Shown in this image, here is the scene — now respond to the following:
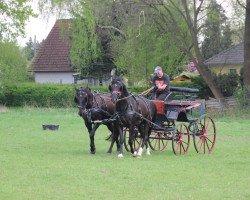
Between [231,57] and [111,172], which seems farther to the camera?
[231,57]

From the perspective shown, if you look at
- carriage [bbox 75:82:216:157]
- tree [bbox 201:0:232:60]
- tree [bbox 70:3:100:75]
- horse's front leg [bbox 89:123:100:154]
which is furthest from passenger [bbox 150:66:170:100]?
tree [bbox 70:3:100:75]

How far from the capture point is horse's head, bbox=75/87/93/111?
55.1 ft

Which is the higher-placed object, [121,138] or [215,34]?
[215,34]

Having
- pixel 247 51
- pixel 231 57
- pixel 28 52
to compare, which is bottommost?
pixel 231 57

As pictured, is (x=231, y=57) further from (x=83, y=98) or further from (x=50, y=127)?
(x=83, y=98)

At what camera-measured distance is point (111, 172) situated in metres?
13.5

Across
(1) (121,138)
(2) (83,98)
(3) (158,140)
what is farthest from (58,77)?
(1) (121,138)

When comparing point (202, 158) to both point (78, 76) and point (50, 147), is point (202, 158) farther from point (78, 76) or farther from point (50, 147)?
point (78, 76)

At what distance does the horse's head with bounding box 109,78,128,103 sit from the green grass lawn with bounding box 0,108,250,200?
1.52m

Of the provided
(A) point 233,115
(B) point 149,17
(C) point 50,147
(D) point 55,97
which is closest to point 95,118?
(C) point 50,147

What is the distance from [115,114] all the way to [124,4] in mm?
23919

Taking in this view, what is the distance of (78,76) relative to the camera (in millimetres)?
57469

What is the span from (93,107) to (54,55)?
4617cm

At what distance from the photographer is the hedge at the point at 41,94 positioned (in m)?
43.9
